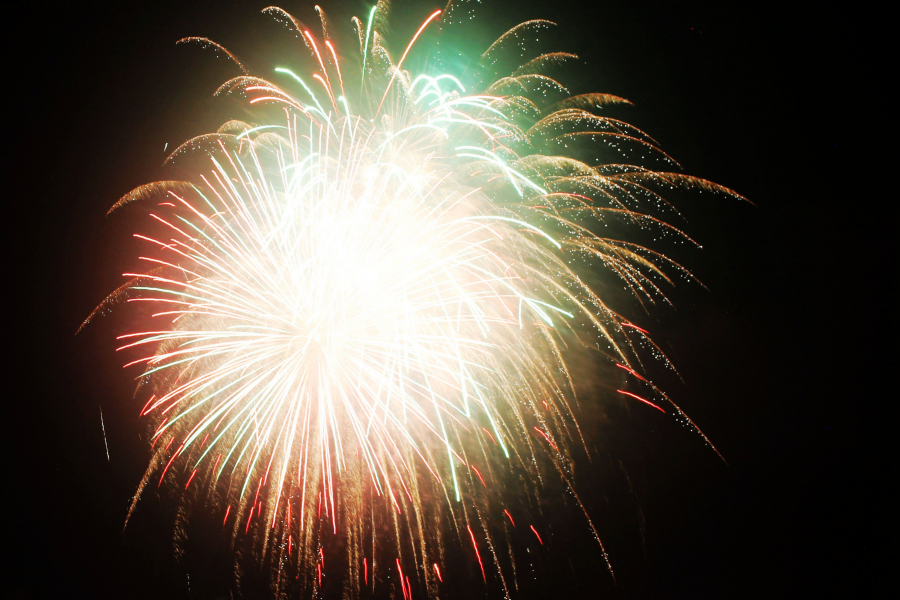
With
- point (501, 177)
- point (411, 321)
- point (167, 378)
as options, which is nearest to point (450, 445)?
point (411, 321)

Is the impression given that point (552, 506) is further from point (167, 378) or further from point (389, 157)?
point (167, 378)

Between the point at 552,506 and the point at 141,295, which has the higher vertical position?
the point at 141,295

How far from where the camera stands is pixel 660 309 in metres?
5.25

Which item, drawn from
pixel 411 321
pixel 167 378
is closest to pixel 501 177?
pixel 411 321

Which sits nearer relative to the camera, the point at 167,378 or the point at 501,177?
the point at 501,177

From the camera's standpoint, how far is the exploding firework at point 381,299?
3.80 meters

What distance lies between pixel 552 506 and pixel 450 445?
1.92 m

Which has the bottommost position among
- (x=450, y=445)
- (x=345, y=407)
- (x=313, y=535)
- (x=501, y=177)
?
(x=313, y=535)

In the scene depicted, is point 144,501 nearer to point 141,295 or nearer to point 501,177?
point 141,295

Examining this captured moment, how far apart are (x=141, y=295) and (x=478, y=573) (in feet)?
21.4

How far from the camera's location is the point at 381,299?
12.3 ft

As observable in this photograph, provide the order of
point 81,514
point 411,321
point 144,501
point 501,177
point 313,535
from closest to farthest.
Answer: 1. point 411,321
2. point 501,177
3. point 313,535
4. point 144,501
5. point 81,514

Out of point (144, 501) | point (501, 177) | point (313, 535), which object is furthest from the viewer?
point (144, 501)

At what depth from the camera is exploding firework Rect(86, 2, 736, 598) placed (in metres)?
3.80
